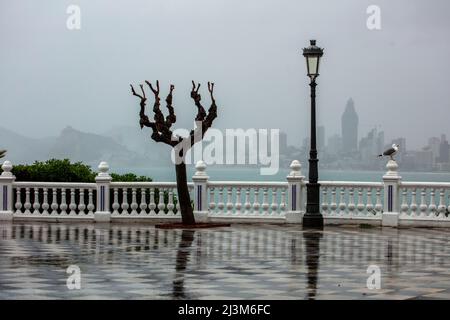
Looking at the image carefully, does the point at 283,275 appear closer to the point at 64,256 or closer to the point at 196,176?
the point at 64,256

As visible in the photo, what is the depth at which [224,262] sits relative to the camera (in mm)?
17297

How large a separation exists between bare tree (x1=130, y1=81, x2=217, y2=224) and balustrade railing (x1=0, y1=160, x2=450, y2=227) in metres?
1.21

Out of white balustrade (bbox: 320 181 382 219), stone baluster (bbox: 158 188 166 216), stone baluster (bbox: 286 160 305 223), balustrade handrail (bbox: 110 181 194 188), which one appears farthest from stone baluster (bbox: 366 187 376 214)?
stone baluster (bbox: 158 188 166 216)

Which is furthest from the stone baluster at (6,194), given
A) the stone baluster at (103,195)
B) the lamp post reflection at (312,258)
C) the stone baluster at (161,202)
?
the lamp post reflection at (312,258)

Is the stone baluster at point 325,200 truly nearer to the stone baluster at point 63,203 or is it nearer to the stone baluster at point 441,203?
the stone baluster at point 441,203

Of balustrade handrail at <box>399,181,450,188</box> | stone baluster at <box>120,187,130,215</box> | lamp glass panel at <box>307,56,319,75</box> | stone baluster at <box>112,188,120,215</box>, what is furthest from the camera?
stone baluster at <box>112,188,120,215</box>

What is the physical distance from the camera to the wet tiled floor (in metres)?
13.5

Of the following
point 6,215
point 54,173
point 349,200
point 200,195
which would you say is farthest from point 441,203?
point 6,215

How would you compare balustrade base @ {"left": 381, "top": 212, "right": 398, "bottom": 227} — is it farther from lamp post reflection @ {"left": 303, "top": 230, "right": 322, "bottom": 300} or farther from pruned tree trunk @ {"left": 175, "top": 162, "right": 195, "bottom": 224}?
pruned tree trunk @ {"left": 175, "top": 162, "right": 195, "bottom": 224}

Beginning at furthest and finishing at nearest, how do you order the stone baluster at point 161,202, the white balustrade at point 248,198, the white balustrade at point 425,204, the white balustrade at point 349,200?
the stone baluster at point 161,202 < the white balustrade at point 248,198 < the white balustrade at point 349,200 < the white balustrade at point 425,204

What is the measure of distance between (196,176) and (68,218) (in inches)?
151

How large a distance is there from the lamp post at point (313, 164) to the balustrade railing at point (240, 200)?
29.8 inches

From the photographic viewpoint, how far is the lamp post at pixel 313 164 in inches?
1009

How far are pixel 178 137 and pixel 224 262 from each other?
29.6 feet
